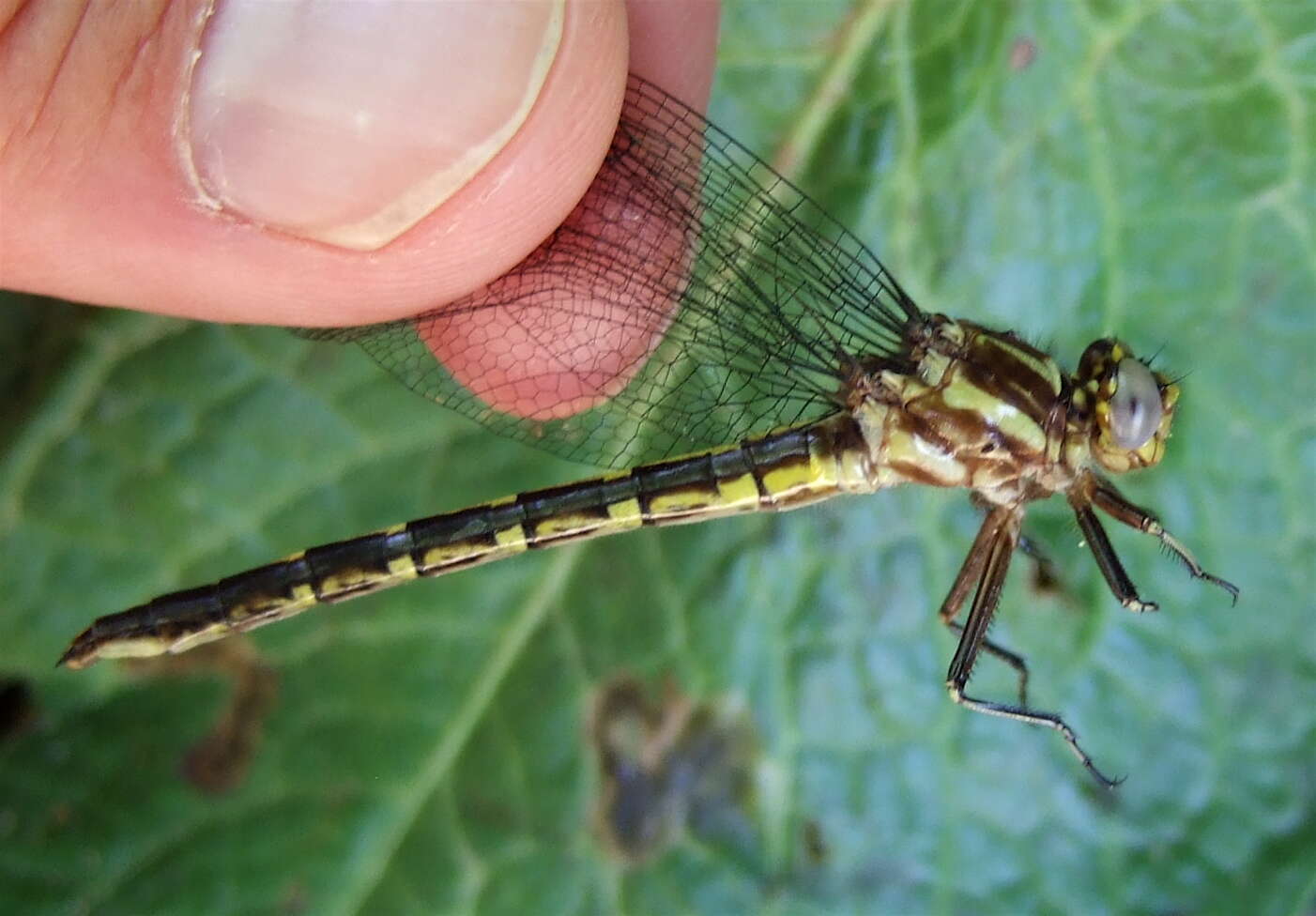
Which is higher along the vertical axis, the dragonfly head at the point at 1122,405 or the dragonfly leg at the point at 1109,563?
the dragonfly head at the point at 1122,405

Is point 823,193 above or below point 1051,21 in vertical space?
below

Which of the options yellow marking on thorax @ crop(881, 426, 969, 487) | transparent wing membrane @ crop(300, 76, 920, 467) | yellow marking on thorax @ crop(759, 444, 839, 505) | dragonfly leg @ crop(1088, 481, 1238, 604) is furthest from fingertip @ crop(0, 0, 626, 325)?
dragonfly leg @ crop(1088, 481, 1238, 604)

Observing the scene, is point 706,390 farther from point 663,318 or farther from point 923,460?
point 923,460

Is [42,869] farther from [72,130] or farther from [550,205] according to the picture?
[550,205]

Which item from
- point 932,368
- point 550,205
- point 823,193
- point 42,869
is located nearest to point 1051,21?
point 823,193

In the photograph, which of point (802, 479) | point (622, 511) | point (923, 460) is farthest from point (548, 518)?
point (923, 460)

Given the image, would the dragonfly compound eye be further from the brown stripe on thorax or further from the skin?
the skin

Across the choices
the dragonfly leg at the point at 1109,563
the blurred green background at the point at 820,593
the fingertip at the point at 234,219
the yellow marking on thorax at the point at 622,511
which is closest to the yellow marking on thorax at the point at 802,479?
the blurred green background at the point at 820,593

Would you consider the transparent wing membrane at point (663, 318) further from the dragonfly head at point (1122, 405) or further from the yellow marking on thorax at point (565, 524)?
the dragonfly head at point (1122, 405)
